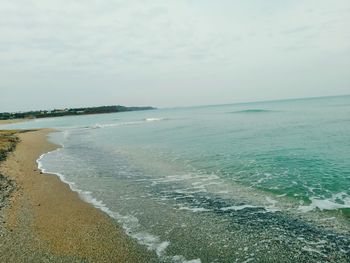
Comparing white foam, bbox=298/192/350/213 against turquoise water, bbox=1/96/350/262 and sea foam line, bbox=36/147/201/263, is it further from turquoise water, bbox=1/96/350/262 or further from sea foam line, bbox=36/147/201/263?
sea foam line, bbox=36/147/201/263

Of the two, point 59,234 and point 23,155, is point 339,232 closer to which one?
point 59,234

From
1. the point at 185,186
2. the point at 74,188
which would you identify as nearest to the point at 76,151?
the point at 74,188

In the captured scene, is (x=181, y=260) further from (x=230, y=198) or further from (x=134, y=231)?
(x=230, y=198)

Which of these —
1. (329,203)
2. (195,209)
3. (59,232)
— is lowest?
(329,203)

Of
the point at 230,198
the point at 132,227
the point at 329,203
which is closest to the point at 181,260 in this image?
the point at 132,227

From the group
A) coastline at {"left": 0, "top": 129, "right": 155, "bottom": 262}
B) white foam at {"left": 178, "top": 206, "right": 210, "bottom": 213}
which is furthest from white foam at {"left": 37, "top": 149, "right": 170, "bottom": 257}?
white foam at {"left": 178, "top": 206, "right": 210, "bottom": 213}

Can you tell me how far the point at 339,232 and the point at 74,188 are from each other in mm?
17764

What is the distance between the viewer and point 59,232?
1598cm

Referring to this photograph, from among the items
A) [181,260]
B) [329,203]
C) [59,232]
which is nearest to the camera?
[181,260]

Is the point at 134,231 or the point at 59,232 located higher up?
the point at 59,232

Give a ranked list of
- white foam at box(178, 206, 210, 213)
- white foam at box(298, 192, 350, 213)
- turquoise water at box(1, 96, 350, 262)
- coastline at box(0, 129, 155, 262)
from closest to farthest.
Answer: coastline at box(0, 129, 155, 262) → turquoise water at box(1, 96, 350, 262) → white foam at box(298, 192, 350, 213) → white foam at box(178, 206, 210, 213)

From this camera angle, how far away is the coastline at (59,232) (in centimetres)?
1349

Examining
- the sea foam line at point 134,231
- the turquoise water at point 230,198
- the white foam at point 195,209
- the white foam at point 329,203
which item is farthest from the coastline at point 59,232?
the white foam at point 329,203

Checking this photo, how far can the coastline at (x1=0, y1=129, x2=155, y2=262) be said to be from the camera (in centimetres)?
1349
